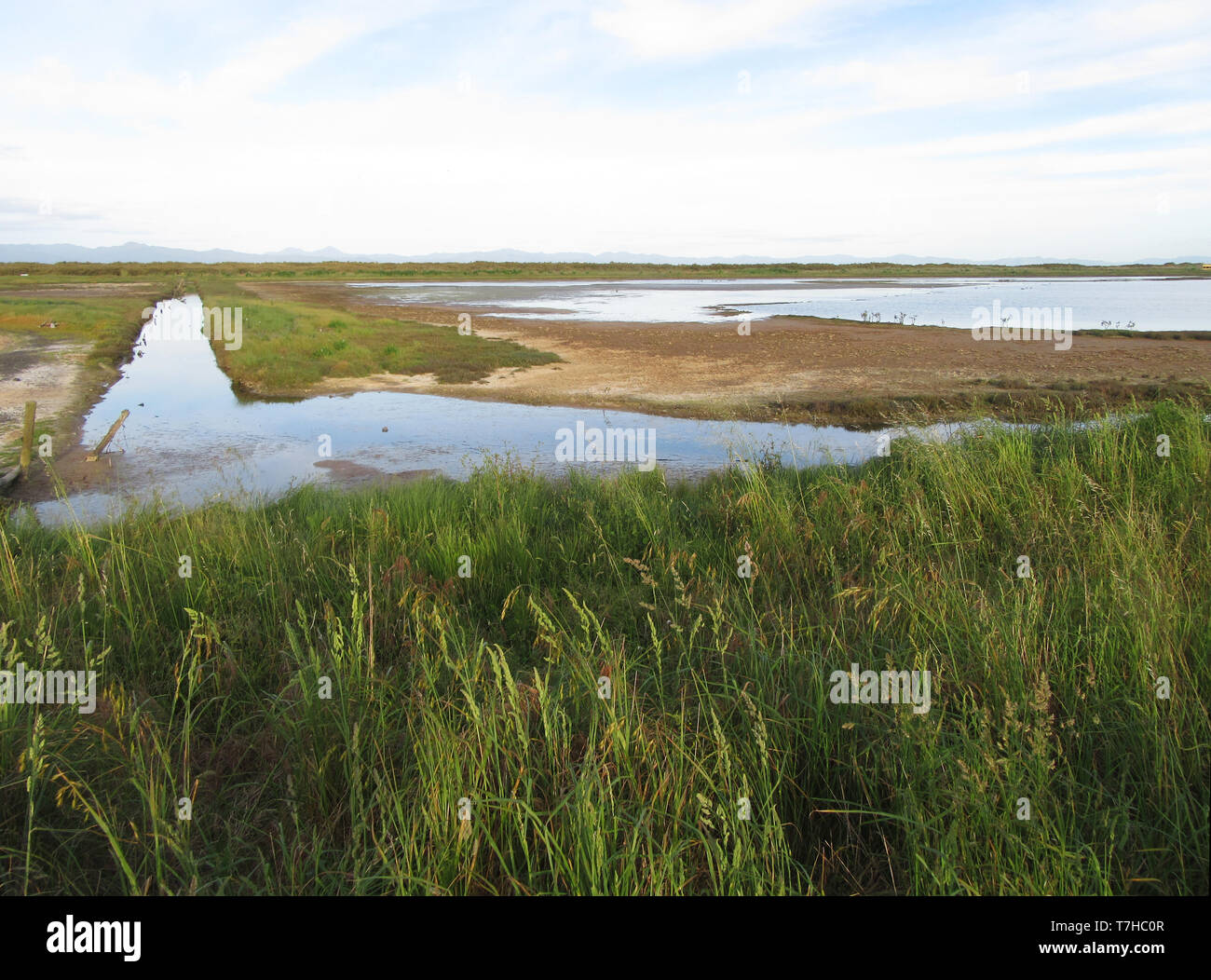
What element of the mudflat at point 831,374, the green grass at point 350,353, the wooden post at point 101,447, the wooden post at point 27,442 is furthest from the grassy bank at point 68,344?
the mudflat at point 831,374

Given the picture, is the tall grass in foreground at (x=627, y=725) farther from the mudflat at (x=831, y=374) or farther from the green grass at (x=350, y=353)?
the green grass at (x=350, y=353)

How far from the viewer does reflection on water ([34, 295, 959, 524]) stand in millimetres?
10828

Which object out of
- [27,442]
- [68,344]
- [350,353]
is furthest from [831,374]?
[68,344]

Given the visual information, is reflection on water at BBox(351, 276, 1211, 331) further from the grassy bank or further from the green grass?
the grassy bank

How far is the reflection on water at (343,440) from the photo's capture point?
1083 centimetres

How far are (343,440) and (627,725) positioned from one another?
40.1 ft

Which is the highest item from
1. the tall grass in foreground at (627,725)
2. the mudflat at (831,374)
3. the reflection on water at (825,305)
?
the reflection on water at (825,305)

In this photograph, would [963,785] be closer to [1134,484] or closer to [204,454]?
[1134,484]

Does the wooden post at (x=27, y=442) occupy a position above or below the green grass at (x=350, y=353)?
below

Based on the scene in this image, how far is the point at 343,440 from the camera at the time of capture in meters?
13.8

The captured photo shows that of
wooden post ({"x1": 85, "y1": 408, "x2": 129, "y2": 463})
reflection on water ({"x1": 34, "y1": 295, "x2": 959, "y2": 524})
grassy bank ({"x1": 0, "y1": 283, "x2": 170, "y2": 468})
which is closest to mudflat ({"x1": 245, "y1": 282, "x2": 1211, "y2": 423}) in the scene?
reflection on water ({"x1": 34, "y1": 295, "x2": 959, "y2": 524})

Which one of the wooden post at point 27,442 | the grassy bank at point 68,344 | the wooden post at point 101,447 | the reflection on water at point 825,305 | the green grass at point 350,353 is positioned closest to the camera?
the wooden post at point 27,442

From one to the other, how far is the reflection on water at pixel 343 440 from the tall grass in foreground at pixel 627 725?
3.14m

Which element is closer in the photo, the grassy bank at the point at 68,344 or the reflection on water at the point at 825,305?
the grassy bank at the point at 68,344
